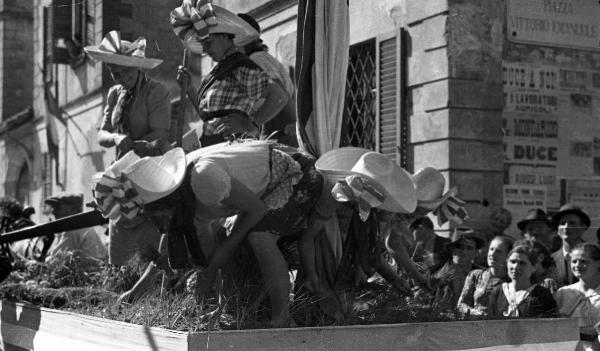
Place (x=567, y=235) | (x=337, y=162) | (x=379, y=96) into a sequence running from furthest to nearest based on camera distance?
(x=379, y=96) → (x=567, y=235) → (x=337, y=162)

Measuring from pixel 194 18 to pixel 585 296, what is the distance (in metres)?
2.65

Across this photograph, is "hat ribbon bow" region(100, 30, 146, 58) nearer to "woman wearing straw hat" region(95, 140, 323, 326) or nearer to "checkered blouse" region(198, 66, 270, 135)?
"checkered blouse" region(198, 66, 270, 135)

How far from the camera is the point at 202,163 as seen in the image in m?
4.54

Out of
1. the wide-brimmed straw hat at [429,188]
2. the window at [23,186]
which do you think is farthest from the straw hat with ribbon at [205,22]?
the window at [23,186]

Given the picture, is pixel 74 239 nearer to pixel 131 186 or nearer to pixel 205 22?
pixel 205 22

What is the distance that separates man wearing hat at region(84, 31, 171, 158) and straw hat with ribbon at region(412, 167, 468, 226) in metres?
1.70

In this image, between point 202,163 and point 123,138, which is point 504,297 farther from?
point 123,138

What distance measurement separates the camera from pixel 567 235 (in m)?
6.75

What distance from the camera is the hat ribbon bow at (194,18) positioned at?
5043 mm

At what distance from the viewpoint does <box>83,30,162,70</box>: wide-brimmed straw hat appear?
5996 mm

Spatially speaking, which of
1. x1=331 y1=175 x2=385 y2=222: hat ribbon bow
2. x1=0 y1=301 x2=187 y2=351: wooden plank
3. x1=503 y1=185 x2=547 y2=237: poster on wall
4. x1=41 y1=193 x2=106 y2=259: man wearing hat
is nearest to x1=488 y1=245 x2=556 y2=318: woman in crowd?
x1=331 y1=175 x2=385 y2=222: hat ribbon bow

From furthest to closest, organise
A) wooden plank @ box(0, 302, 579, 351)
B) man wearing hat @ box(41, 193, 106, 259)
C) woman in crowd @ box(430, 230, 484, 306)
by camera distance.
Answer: man wearing hat @ box(41, 193, 106, 259) → woman in crowd @ box(430, 230, 484, 306) → wooden plank @ box(0, 302, 579, 351)

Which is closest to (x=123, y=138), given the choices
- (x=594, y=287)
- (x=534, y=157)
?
(x=594, y=287)

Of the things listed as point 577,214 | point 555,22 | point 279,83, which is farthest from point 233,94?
point 555,22
